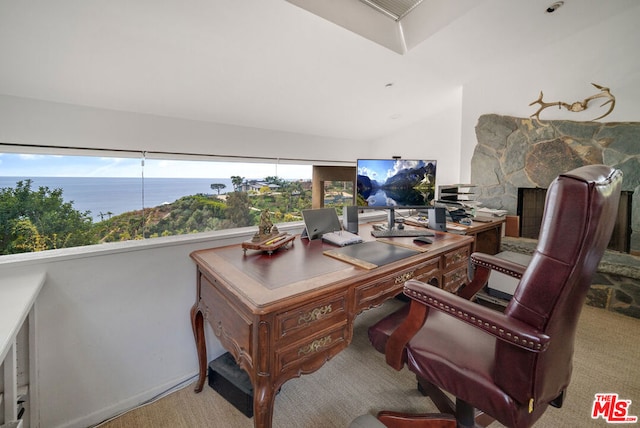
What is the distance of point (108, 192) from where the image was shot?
2670 mm

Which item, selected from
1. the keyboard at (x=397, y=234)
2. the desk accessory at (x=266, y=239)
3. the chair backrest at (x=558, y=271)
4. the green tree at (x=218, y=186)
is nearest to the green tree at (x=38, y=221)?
the green tree at (x=218, y=186)

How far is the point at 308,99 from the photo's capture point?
10.7 ft

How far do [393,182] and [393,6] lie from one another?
167 cm

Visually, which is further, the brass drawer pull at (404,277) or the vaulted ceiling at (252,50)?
the vaulted ceiling at (252,50)

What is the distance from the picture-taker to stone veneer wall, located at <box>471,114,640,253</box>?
2.65m

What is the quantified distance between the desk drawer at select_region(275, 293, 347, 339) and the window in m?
0.89

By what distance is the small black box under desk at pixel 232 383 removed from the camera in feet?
4.37

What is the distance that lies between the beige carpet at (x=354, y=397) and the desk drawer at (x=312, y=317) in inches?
27.5

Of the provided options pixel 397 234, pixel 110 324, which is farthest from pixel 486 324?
pixel 110 324

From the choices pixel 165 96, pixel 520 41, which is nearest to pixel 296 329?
pixel 165 96

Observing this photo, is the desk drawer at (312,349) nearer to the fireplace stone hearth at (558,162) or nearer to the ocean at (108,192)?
the ocean at (108,192)

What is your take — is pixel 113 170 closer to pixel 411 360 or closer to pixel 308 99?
pixel 308 99

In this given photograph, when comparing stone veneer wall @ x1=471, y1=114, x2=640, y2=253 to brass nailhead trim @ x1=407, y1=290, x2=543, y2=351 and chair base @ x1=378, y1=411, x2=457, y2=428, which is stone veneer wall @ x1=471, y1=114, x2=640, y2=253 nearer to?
chair base @ x1=378, y1=411, x2=457, y2=428

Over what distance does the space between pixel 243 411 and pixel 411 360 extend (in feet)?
2.95
